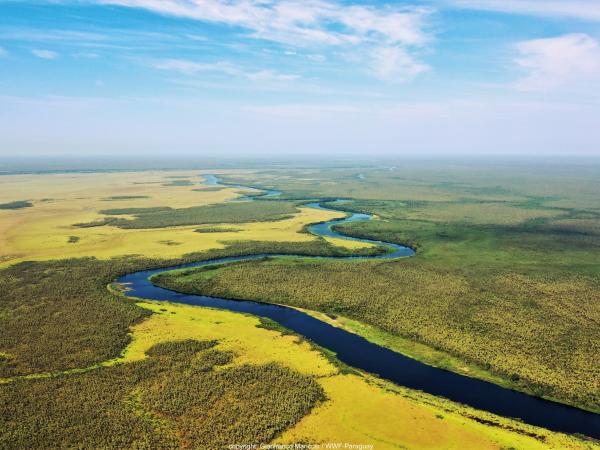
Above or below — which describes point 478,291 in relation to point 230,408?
above

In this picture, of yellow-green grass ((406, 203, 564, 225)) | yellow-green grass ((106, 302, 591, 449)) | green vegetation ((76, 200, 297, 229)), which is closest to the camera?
yellow-green grass ((106, 302, 591, 449))

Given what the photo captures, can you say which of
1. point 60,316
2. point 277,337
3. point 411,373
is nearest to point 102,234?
point 60,316

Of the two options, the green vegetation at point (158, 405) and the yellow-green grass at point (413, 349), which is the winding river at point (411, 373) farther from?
the green vegetation at point (158, 405)

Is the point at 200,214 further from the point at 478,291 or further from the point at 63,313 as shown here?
the point at 478,291

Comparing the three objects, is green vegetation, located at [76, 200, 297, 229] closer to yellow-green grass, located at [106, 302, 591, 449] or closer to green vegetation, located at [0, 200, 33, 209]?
green vegetation, located at [0, 200, 33, 209]

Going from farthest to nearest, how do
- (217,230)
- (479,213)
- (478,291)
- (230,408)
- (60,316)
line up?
1. (479,213)
2. (217,230)
3. (478,291)
4. (60,316)
5. (230,408)

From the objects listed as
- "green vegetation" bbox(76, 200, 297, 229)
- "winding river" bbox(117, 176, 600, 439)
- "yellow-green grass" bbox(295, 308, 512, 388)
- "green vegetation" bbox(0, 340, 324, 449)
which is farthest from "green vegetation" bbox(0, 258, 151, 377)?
"green vegetation" bbox(76, 200, 297, 229)

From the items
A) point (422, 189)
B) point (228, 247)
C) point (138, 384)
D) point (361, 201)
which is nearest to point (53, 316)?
point (138, 384)
